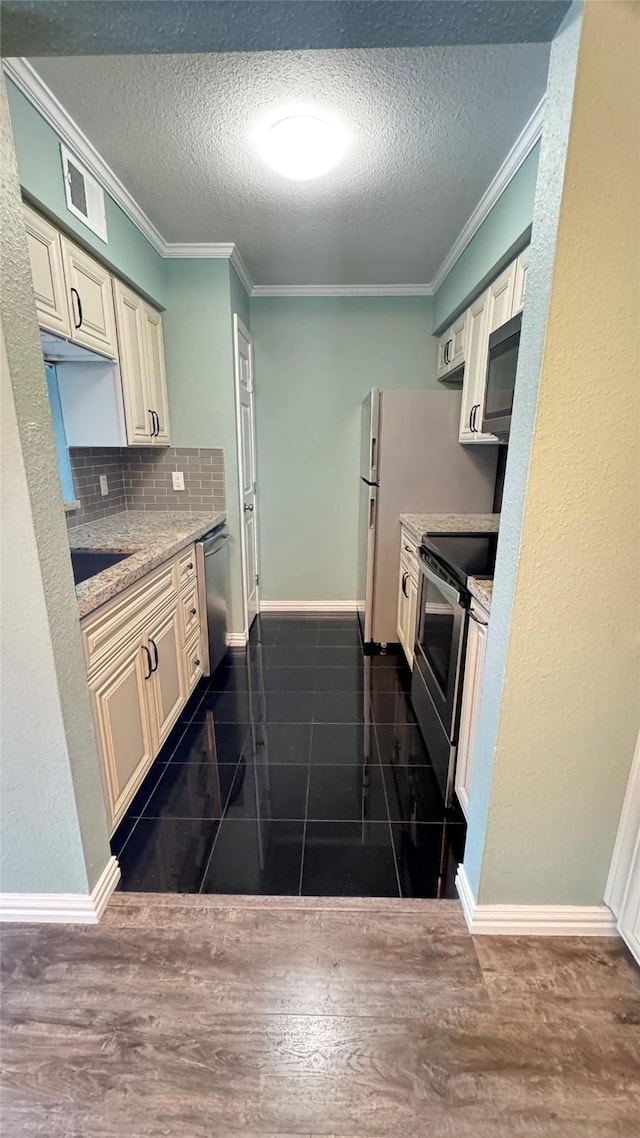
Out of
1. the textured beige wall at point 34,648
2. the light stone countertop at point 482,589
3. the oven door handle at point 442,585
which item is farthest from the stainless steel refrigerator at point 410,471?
the textured beige wall at point 34,648

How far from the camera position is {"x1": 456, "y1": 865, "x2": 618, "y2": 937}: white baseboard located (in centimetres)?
126

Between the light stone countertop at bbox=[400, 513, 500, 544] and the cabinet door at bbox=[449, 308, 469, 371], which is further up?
the cabinet door at bbox=[449, 308, 469, 371]

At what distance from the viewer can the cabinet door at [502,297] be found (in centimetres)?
199

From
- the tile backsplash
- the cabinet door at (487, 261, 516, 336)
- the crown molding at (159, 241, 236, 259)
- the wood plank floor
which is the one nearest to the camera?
the wood plank floor

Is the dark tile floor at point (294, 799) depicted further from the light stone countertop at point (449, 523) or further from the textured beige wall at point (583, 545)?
the light stone countertop at point (449, 523)

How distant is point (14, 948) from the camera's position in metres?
1.23

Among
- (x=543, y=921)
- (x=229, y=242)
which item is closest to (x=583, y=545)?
(x=543, y=921)

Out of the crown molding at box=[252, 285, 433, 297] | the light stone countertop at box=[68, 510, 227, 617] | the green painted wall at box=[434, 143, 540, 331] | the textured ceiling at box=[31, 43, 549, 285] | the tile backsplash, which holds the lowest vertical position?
the light stone countertop at box=[68, 510, 227, 617]

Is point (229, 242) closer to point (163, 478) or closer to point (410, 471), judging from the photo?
point (163, 478)

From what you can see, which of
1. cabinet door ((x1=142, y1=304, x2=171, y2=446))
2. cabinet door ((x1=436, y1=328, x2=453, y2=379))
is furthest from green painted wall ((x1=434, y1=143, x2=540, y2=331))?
cabinet door ((x1=142, y1=304, x2=171, y2=446))

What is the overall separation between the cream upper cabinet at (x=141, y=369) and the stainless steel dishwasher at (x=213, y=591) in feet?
2.24

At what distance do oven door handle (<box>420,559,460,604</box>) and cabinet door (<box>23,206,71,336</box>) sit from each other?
1.75 m

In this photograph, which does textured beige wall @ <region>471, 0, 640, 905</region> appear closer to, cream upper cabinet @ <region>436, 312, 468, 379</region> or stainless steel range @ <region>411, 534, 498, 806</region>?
stainless steel range @ <region>411, 534, 498, 806</region>

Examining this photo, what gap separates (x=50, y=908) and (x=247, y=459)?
2.70m
